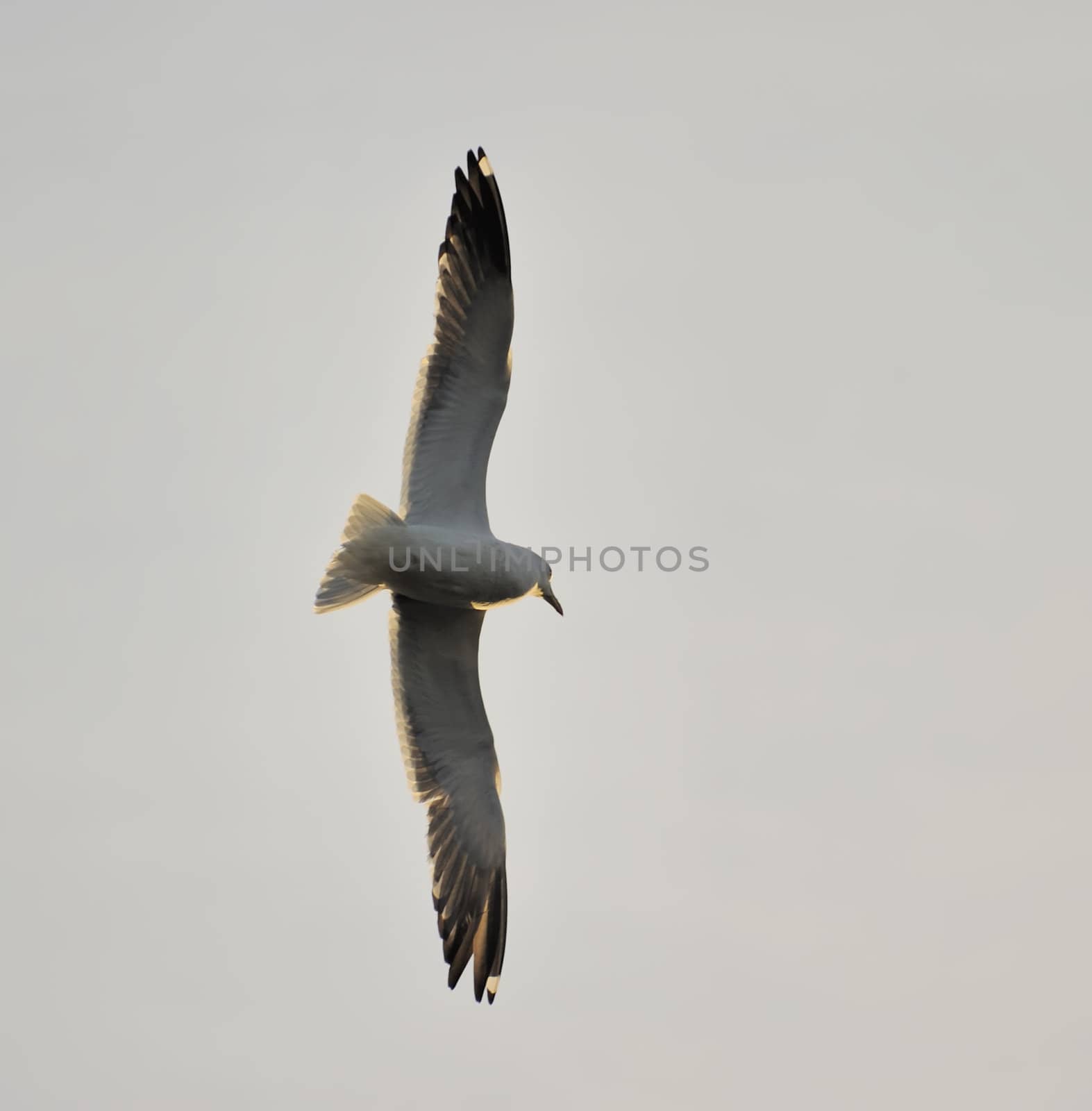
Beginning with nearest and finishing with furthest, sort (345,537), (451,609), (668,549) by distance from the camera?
(345,537) < (451,609) < (668,549)

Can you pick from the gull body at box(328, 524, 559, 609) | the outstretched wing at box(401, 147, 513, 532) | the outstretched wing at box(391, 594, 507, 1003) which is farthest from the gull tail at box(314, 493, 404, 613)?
the outstretched wing at box(391, 594, 507, 1003)

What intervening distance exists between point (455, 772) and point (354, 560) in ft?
7.56

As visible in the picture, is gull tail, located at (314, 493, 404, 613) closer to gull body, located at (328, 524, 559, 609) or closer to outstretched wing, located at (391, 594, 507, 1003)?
gull body, located at (328, 524, 559, 609)

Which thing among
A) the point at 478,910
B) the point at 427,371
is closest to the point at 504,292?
the point at 427,371

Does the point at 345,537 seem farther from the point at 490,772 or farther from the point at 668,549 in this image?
the point at 668,549

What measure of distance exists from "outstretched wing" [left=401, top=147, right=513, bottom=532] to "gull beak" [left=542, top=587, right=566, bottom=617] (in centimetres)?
74

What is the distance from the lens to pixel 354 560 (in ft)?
45.6

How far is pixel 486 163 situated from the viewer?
14.5m

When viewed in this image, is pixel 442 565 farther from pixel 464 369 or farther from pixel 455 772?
pixel 455 772

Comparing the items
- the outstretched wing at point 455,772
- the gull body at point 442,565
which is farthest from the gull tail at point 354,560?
the outstretched wing at point 455,772

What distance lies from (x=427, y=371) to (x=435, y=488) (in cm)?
91

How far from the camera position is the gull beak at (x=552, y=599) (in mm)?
14914

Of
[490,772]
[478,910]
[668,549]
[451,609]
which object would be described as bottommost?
[478,910]

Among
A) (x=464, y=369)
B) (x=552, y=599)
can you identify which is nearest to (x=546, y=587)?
(x=552, y=599)
